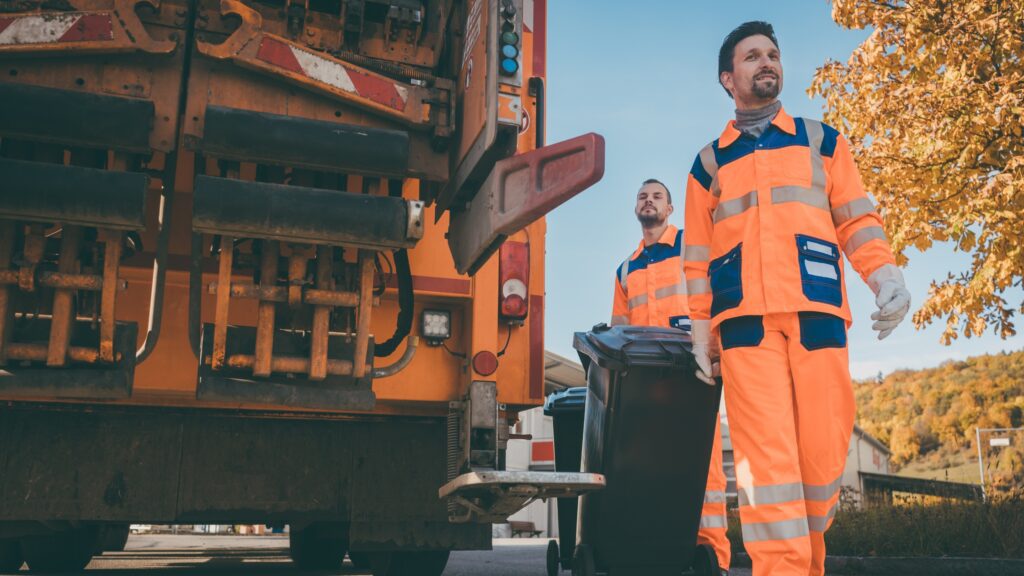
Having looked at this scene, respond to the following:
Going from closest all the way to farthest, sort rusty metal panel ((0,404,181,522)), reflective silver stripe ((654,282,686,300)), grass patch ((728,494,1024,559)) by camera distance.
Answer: rusty metal panel ((0,404,181,522)) → reflective silver stripe ((654,282,686,300)) → grass patch ((728,494,1024,559))

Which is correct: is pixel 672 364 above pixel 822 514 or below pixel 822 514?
above

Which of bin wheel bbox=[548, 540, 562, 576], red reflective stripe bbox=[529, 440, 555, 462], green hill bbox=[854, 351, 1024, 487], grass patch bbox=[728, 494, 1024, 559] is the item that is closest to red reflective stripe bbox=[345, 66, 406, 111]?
bin wheel bbox=[548, 540, 562, 576]

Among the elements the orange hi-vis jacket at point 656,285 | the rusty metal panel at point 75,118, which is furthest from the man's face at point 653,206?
the rusty metal panel at point 75,118

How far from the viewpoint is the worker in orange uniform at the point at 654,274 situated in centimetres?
494

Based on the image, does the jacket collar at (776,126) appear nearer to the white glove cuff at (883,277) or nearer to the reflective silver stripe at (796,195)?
the reflective silver stripe at (796,195)

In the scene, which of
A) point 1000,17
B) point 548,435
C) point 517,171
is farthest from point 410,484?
point 548,435

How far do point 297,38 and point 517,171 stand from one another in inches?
37.8

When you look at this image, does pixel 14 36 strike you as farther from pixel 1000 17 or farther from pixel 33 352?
pixel 1000 17

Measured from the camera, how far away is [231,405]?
378cm

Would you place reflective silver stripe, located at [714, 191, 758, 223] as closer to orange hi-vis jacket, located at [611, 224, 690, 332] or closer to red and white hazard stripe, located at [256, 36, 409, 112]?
red and white hazard stripe, located at [256, 36, 409, 112]

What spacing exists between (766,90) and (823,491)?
1.30 meters

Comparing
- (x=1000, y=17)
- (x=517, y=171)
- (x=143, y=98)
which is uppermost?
(x=1000, y=17)

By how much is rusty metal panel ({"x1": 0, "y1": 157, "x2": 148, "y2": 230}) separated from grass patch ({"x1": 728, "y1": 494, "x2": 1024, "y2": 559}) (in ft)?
15.3

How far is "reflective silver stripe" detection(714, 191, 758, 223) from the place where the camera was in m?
3.09
